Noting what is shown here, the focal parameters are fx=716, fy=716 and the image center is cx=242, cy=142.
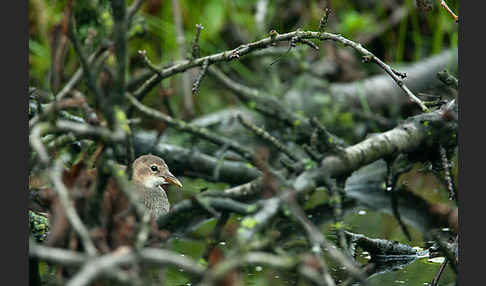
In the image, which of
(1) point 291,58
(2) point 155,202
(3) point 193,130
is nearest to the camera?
(2) point 155,202

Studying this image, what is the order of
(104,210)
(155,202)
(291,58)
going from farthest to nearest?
(291,58) < (155,202) < (104,210)

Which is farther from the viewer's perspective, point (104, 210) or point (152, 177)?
point (152, 177)

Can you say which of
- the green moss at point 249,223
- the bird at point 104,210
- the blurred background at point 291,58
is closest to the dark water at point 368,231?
the blurred background at point 291,58

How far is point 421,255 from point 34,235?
1989 mm

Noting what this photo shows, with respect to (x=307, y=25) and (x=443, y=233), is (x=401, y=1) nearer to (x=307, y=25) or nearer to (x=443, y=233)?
(x=307, y=25)

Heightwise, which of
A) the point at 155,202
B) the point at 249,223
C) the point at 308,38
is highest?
the point at 308,38

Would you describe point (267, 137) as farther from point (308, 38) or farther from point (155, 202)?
point (308, 38)

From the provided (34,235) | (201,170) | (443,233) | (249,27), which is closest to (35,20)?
(249,27)

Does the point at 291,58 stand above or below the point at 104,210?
above

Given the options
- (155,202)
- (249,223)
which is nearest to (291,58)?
(155,202)

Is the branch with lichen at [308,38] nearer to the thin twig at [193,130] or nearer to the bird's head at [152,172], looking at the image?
the thin twig at [193,130]

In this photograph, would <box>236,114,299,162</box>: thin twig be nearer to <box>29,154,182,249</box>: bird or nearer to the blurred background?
the blurred background

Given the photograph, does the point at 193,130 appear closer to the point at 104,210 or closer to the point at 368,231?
the point at 368,231

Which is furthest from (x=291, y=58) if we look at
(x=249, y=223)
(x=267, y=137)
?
(x=249, y=223)
